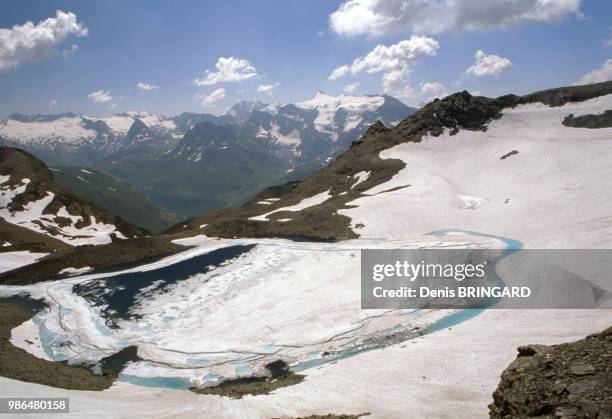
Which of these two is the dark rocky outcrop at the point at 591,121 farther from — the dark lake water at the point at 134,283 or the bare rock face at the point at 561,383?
the bare rock face at the point at 561,383

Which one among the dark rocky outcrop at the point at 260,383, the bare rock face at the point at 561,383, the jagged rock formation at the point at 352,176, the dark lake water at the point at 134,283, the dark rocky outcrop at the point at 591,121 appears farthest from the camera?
the dark rocky outcrop at the point at 591,121

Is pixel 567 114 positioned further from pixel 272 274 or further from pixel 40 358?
pixel 40 358

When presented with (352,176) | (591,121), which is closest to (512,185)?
(591,121)

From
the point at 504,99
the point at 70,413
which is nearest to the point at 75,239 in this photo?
the point at 70,413

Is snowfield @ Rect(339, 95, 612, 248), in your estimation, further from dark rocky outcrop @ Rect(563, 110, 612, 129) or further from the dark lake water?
the dark lake water

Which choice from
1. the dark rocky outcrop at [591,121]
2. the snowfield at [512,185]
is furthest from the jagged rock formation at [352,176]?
the dark rocky outcrop at [591,121]

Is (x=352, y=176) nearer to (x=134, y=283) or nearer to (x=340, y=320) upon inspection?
(x=134, y=283)
